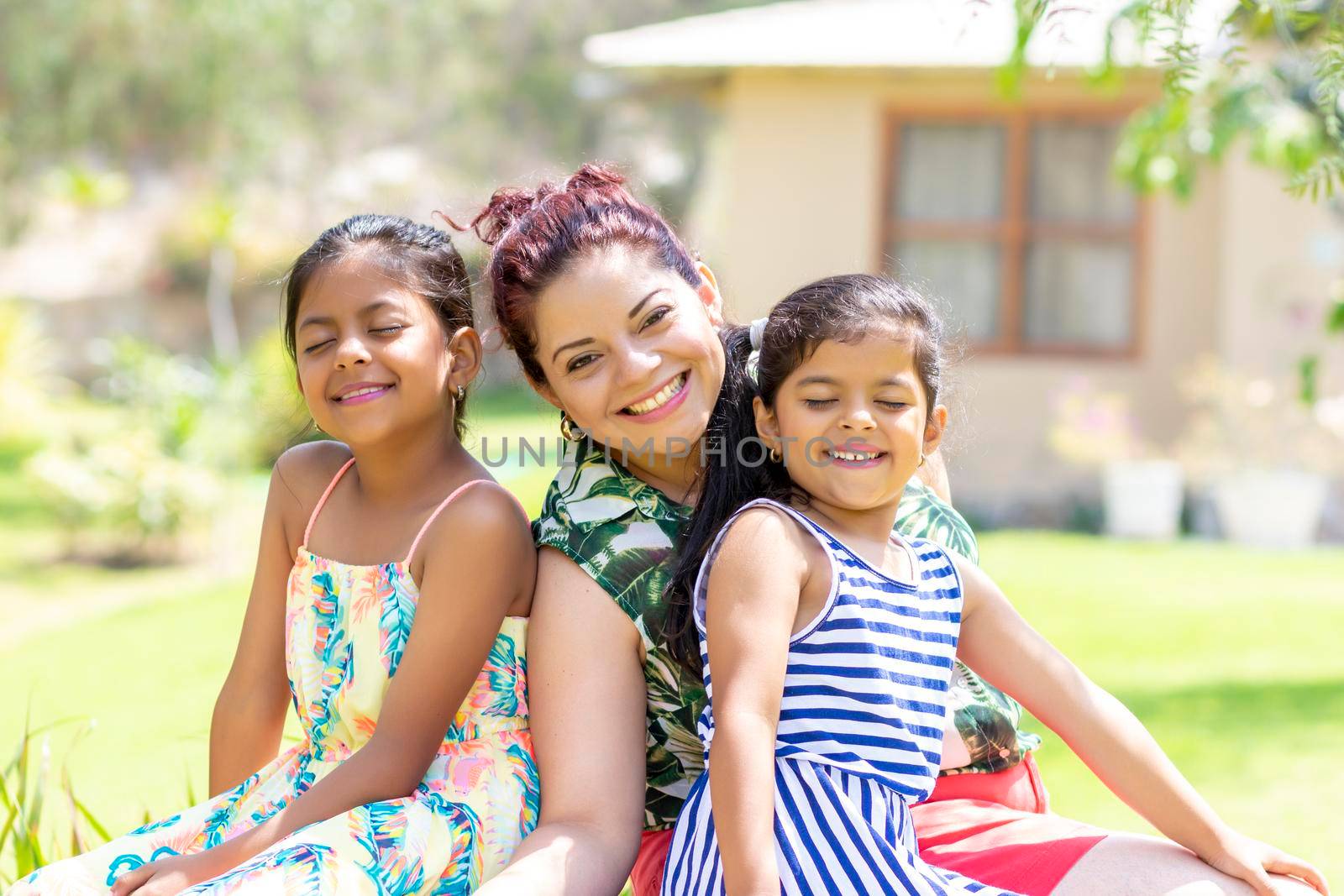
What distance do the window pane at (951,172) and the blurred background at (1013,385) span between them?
2 cm

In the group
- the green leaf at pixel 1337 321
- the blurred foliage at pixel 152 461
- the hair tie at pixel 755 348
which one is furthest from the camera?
the blurred foliage at pixel 152 461

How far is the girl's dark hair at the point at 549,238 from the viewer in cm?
231

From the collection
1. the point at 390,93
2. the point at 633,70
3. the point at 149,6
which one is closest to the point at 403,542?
the point at 633,70

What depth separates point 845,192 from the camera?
390 inches

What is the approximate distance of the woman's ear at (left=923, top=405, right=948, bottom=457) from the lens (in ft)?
7.45

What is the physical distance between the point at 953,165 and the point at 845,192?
802 millimetres

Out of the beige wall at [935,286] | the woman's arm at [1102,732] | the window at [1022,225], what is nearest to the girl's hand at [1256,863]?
the woman's arm at [1102,732]

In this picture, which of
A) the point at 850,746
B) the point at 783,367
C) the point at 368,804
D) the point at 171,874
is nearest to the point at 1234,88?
the point at 783,367

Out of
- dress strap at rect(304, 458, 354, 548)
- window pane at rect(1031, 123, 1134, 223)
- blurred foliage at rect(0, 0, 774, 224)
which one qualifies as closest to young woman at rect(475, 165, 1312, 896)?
dress strap at rect(304, 458, 354, 548)

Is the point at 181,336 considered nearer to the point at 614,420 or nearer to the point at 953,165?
the point at 953,165

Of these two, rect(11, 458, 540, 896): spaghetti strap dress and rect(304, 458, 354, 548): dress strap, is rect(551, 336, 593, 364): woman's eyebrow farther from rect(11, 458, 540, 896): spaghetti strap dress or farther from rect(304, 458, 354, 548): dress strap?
rect(304, 458, 354, 548): dress strap

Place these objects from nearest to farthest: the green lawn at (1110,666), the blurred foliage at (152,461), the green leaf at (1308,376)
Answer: the green leaf at (1308,376)
the green lawn at (1110,666)
the blurred foliage at (152,461)

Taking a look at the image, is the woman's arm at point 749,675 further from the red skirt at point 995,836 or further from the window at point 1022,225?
the window at point 1022,225

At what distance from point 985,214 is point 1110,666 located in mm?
4716
